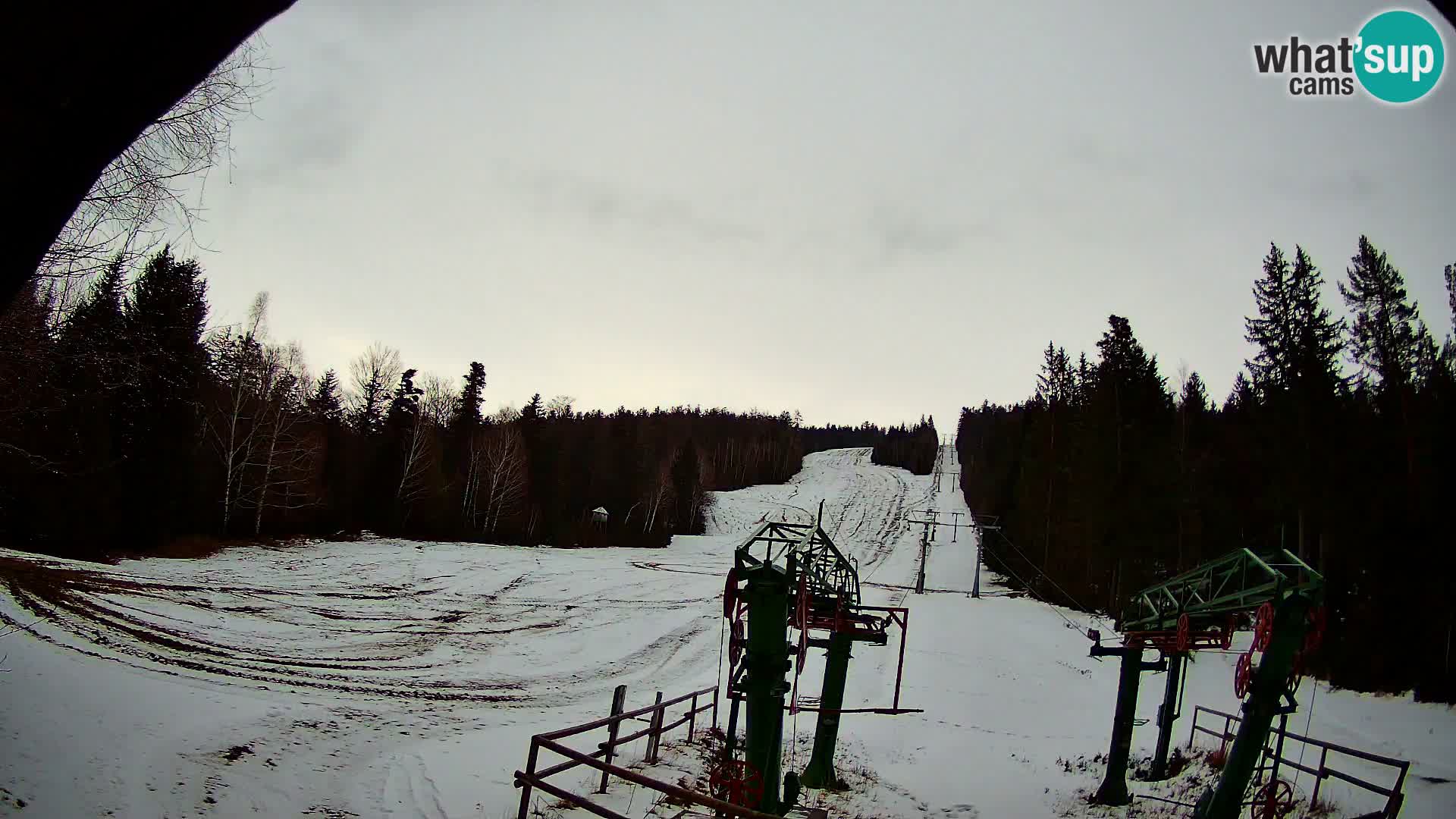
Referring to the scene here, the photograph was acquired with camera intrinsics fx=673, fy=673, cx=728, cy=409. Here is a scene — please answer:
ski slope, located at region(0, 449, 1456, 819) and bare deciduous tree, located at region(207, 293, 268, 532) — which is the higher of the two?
bare deciduous tree, located at region(207, 293, 268, 532)

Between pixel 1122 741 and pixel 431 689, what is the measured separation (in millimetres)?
17220

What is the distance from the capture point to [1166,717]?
52.9 feet

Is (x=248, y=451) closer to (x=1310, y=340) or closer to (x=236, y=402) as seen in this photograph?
(x=236, y=402)

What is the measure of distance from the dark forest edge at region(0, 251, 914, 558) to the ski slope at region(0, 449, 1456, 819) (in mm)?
4355

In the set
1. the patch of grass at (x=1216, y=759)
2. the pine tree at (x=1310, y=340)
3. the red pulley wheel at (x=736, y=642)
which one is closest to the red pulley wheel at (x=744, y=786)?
the red pulley wheel at (x=736, y=642)

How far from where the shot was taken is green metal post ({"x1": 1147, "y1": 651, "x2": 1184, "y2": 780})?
15516 millimetres

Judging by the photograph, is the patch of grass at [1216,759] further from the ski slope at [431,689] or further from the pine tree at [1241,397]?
the pine tree at [1241,397]

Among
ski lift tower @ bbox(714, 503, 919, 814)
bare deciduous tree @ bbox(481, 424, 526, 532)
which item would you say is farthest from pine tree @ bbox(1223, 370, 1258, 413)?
bare deciduous tree @ bbox(481, 424, 526, 532)

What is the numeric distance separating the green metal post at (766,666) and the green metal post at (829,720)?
15.1 feet

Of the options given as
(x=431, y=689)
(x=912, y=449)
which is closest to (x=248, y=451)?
(x=431, y=689)

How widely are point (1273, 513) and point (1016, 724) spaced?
14.9 m

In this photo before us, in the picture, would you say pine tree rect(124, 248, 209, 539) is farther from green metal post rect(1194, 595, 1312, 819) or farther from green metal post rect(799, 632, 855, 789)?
green metal post rect(1194, 595, 1312, 819)

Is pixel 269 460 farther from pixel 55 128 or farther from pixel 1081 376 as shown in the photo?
pixel 1081 376

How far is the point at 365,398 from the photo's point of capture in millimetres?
56750
